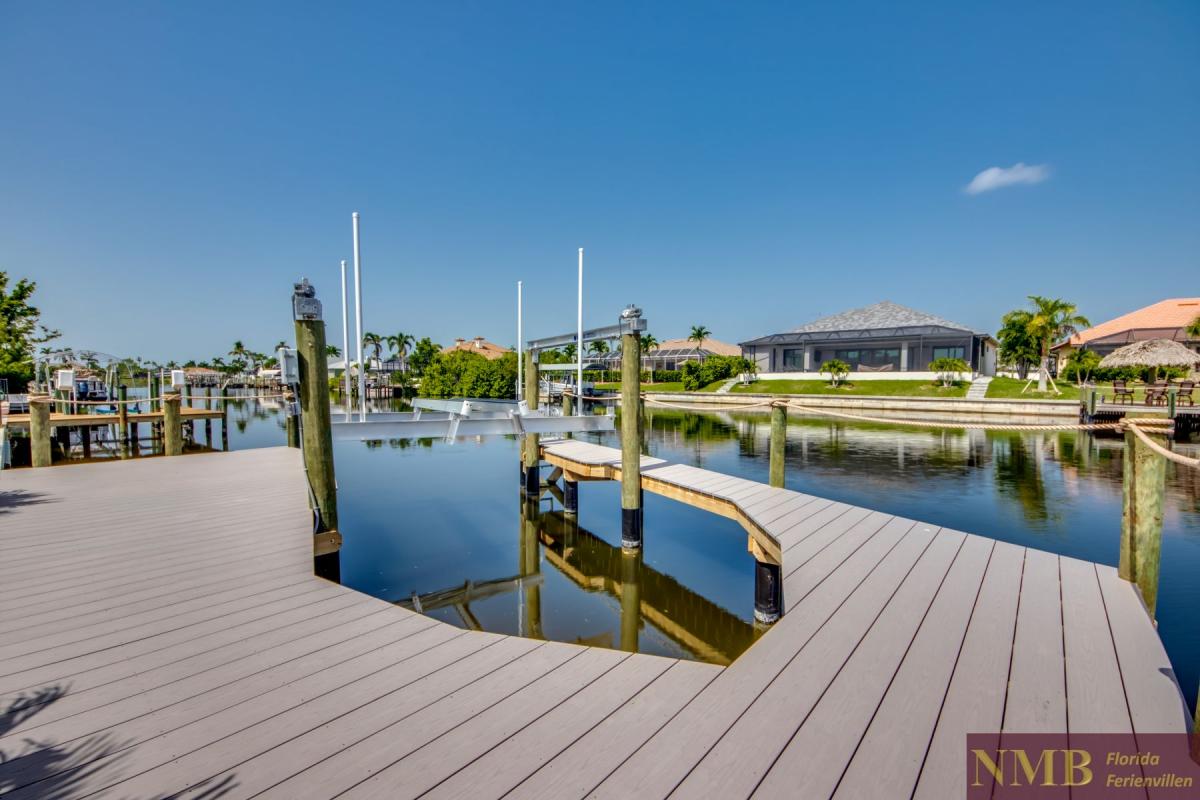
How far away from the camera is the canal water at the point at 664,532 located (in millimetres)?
6637

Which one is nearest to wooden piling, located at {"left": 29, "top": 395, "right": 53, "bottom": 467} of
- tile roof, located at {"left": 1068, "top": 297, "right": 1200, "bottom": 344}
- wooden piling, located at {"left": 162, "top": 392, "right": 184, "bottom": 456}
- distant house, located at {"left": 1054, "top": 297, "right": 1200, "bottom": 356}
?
wooden piling, located at {"left": 162, "top": 392, "right": 184, "bottom": 456}

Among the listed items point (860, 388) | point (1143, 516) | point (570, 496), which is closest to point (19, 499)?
point (570, 496)

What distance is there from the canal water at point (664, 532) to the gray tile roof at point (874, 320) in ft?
118

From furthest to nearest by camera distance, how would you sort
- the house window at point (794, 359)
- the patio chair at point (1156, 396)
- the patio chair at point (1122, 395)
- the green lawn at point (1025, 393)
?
the house window at point (794, 359) < the green lawn at point (1025, 393) < the patio chair at point (1122, 395) < the patio chair at point (1156, 396)

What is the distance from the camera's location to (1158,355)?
1094 inches

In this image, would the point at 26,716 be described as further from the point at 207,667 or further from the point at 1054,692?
the point at 1054,692

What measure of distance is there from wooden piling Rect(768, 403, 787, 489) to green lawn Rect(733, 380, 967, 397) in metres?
35.8

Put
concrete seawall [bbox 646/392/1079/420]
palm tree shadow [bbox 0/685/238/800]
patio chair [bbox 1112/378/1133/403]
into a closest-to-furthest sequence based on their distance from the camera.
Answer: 1. palm tree shadow [bbox 0/685/238/800]
2. patio chair [bbox 1112/378/1133/403]
3. concrete seawall [bbox 646/392/1079/420]

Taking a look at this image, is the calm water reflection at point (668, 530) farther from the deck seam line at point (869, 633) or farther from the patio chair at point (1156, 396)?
the patio chair at point (1156, 396)

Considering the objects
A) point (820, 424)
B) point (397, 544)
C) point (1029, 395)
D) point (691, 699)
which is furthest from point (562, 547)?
point (1029, 395)

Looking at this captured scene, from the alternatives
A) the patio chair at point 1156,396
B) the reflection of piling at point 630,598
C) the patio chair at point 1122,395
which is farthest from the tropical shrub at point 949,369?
the reflection of piling at point 630,598

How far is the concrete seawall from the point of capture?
1089 inches

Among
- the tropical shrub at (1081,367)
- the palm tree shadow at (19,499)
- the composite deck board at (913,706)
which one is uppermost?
the tropical shrub at (1081,367)

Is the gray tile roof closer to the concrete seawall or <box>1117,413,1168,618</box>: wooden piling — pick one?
the concrete seawall
